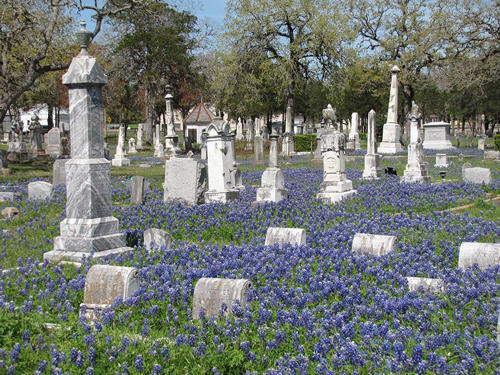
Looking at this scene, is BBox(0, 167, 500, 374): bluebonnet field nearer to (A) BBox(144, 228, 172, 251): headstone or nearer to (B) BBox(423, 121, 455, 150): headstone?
(A) BBox(144, 228, 172, 251): headstone

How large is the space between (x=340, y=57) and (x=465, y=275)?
3854cm

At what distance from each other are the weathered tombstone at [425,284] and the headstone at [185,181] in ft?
27.5

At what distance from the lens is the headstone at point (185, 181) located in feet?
44.2

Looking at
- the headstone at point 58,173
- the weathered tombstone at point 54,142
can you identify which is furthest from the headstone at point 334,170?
the weathered tombstone at point 54,142

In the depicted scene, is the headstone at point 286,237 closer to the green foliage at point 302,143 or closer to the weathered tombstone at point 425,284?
the weathered tombstone at point 425,284

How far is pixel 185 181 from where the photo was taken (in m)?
13.5

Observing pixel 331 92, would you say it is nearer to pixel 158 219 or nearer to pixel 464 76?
pixel 464 76

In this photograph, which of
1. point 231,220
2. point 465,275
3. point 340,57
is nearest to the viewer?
point 465,275

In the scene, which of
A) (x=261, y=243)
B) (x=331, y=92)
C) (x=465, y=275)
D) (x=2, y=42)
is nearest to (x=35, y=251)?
(x=261, y=243)

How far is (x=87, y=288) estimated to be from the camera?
5.52 meters

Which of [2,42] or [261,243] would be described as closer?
[261,243]

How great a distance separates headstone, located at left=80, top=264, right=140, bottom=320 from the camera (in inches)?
212

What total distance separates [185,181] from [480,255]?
852 centimetres

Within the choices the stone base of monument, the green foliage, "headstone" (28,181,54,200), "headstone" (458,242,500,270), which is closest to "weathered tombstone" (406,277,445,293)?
"headstone" (458,242,500,270)
